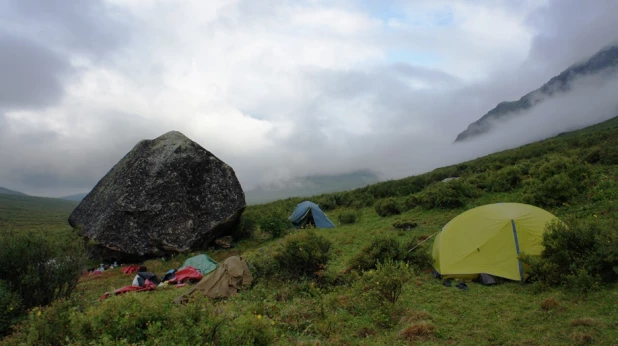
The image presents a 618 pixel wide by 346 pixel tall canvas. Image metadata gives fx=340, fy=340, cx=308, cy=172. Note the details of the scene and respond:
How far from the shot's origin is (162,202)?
606 inches

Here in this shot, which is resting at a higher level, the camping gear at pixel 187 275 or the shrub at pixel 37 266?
the shrub at pixel 37 266

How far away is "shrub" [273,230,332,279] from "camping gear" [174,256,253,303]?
101cm

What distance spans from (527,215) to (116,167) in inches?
711

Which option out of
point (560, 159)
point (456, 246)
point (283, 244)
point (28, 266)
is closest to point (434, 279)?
point (456, 246)

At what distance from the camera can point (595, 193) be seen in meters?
13.0

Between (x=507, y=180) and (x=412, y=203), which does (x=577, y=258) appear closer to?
(x=507, y=180)

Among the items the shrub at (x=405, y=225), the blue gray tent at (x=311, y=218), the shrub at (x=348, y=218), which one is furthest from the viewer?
the shrub at (x=348, y=218)

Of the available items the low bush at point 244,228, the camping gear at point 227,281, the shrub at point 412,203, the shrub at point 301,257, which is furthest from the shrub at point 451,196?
the camping gear at point 227,281

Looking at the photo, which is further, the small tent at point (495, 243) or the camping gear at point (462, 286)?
the small tent at point (495, 243)

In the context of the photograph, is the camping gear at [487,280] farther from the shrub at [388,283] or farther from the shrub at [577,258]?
the shrub at [388,283]

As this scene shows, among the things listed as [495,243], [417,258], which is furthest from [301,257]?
[495,243]

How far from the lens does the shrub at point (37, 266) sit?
7746mm

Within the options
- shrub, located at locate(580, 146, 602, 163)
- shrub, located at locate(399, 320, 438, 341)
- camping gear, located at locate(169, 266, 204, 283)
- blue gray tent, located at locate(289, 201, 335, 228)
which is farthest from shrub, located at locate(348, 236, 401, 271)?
shrub, located at locate(580, 146, 602, 163)

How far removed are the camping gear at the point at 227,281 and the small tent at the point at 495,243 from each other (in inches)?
222
